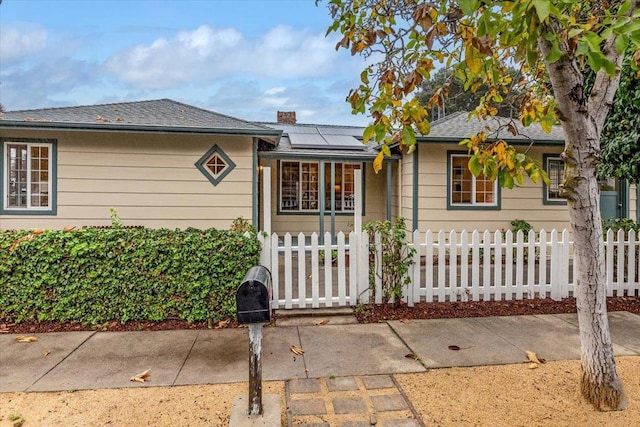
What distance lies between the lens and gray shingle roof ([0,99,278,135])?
7332mm

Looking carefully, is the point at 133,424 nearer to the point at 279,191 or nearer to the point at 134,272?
the point at 134,272

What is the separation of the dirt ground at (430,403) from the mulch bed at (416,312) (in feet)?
4.98

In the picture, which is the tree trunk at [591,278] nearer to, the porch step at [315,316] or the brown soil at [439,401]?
the brown soil at [439,401]

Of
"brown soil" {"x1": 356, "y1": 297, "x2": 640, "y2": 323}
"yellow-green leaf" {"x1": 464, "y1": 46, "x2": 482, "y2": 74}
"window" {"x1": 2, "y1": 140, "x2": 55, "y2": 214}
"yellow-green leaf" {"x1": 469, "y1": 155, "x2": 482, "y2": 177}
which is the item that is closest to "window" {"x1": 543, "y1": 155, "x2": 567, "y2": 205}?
"brown soil" {"x1": 356, "y1": 297, "x2": 640, "y2": 323}

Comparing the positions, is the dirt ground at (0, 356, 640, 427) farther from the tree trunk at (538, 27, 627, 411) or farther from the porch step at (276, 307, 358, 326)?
the porch step at (276, 307, 358, 326)

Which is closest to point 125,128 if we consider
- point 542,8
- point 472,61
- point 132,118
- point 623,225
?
point 132,118

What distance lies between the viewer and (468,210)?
939 cm

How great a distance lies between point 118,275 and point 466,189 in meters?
8.21

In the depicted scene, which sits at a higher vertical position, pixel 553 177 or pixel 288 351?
pixel 553 177

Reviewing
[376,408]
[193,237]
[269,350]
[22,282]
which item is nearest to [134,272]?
[193,237]

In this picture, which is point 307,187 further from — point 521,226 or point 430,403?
point 430,403

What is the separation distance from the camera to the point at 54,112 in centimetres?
813

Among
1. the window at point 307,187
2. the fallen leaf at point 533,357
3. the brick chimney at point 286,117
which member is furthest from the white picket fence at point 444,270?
the brick chimney at point 286,117

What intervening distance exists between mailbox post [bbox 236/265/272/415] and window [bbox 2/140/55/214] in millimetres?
Result: 7412
